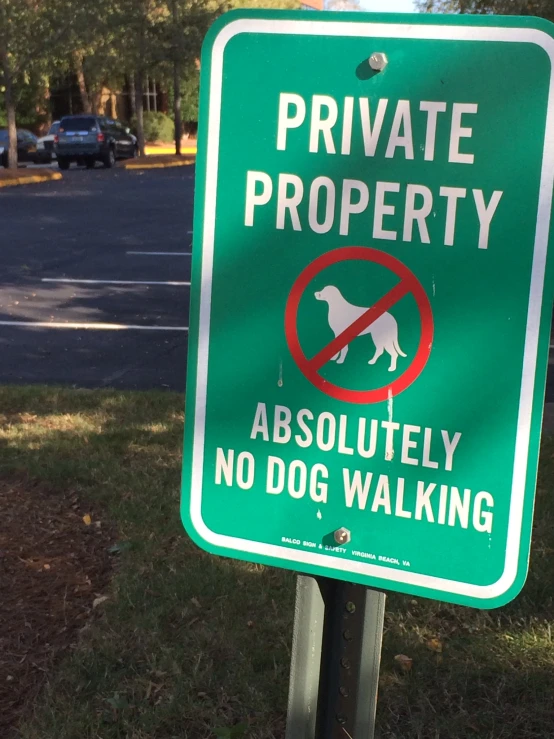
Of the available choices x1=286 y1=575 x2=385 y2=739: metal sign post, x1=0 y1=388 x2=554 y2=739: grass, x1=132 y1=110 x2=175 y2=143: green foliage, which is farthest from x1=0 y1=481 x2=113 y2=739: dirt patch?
x1=132 y1=110 x2=175 y2=143: green foliage

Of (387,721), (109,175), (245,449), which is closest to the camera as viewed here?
(245,449)

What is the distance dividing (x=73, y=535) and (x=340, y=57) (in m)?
3.29

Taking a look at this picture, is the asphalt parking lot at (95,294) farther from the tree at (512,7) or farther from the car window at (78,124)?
the car window at (78,124)

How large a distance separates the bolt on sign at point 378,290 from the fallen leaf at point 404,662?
1914 mm

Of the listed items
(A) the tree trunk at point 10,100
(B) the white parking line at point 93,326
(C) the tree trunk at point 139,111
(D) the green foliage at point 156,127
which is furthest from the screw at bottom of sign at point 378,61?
(D) the green foliage at point 156,127

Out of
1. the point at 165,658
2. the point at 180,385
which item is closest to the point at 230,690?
the point at 165,658

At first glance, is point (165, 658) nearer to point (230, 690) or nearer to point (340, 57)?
point (230, 690)

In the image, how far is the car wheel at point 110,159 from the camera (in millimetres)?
34656

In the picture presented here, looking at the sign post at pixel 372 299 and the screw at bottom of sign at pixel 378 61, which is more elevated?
the screw at bottom of sign at pixel 378 61

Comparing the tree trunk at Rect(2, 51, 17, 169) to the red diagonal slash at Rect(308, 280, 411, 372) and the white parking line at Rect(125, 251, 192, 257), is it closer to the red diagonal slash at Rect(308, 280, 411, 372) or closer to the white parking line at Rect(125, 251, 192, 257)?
the white parking line at Rect(125, 251, 192, 257)

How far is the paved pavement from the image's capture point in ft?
24.1

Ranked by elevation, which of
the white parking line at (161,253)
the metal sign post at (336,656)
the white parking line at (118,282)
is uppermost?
the metal sign post at (336,656)

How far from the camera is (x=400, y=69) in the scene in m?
1.34

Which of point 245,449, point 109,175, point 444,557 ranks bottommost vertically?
point 109,175
